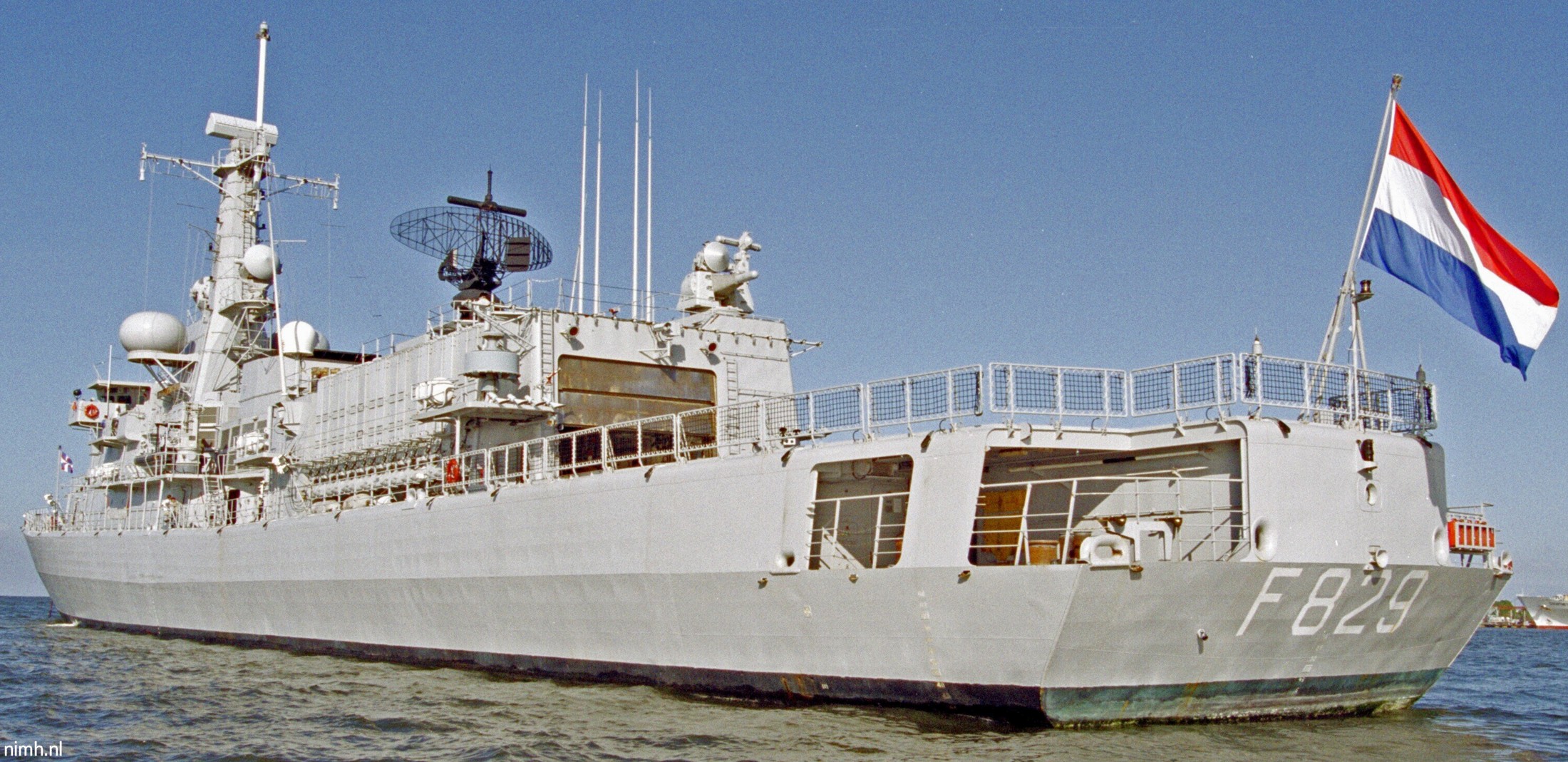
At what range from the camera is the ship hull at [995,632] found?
13.6m

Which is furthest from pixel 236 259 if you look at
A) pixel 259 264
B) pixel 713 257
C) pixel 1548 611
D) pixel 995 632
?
pixel 1548 611

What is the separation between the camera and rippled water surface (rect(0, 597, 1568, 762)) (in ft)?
43.0

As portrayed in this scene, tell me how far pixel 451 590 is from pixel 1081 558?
11.8 metres

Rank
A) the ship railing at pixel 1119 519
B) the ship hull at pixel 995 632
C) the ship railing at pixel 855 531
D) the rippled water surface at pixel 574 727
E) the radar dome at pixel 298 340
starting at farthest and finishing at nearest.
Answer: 1. the radar dome at pixel 298 340
2. the ship railing at pixel 855 531
3. the ship railing at pixel 1119 519
4. the ship hull at pixel 995 632
5. the rippled water surface at pixel 574 727

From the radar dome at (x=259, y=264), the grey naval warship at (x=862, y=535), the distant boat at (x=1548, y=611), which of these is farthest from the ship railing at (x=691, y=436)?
the distant boat at (x=1548, y=611)

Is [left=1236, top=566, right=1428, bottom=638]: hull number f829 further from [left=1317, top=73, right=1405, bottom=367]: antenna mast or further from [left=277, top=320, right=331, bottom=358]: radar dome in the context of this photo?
[left=277, top=320, right=331, bottom=358]: radar dome

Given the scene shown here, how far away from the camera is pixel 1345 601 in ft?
47.6

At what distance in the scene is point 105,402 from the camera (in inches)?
1425

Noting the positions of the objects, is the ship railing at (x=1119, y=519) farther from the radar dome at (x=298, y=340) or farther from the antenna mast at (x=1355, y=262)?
the radar dome at (x=298, y=340)

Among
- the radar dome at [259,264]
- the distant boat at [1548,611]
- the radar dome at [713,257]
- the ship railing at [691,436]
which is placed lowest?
the distant boat at [1548,611]

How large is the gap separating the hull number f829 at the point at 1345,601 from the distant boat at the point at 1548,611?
215 feet

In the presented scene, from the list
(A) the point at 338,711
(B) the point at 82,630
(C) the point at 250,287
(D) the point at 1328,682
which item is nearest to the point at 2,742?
(A) the point at 338,711

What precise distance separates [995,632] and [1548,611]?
2790 inches

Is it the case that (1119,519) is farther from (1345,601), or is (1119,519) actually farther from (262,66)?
(262,66)
